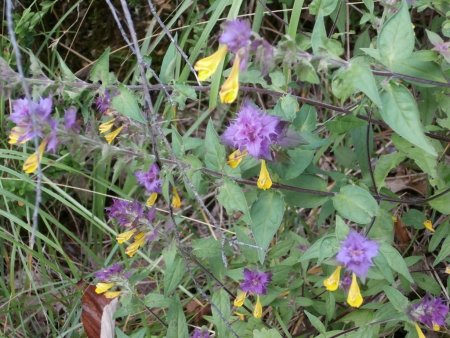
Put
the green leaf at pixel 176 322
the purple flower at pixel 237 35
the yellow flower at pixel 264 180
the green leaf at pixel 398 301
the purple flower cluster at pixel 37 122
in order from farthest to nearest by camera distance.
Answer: the green leaf at pixel 176 322 < the green leaf at pixel 398 301 < the yellow flower at pixel 264 180 < the purple flower cluster at pixel 37 122 < the purple flower at pixel 237 35

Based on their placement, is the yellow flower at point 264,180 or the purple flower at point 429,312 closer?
the yellow flower at point 264,180

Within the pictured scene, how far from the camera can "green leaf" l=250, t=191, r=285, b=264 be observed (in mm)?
1171

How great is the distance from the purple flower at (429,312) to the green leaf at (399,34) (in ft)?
1.72

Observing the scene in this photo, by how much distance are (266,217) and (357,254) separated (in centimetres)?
20

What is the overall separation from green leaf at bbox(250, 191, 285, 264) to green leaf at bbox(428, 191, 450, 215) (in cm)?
38

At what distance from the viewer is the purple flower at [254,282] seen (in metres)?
1.34

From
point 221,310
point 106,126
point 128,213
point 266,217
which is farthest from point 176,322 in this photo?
point 106,126

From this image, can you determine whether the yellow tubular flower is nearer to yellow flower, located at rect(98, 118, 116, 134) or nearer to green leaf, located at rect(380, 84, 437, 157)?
green leaf, located at rect(380, 84, 437, 157)

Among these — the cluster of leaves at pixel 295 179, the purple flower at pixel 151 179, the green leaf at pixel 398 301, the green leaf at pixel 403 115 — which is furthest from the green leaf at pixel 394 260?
the purple flower at pixel 151 179

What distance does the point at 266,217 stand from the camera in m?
1.20

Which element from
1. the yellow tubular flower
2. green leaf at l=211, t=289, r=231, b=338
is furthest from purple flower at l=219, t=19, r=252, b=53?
green leaf at l=211, t=289, r=231, b=338

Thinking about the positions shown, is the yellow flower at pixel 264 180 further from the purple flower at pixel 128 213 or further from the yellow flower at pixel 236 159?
the purple flower at pixel 128 213

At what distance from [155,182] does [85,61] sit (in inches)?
41.8

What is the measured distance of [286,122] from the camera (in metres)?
1.11
